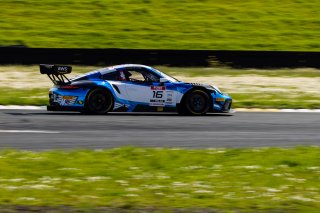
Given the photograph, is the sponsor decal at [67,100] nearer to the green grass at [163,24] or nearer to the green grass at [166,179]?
the green grass at [166,179]

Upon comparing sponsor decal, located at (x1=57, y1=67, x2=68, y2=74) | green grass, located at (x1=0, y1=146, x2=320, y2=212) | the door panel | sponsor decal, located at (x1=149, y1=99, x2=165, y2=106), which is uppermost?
sponsor decal, located at (x1=57, y1=67, x2=68, y2=74)

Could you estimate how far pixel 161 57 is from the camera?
24000 mm

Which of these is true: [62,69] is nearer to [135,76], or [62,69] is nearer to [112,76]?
[112,76]

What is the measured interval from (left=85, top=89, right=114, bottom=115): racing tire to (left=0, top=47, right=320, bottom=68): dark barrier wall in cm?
750

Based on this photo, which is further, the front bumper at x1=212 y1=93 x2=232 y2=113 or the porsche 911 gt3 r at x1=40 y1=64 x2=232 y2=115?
the front bumper at x1=212 y1=93 x2=232 y2=113

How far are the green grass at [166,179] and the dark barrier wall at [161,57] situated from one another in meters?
13.1

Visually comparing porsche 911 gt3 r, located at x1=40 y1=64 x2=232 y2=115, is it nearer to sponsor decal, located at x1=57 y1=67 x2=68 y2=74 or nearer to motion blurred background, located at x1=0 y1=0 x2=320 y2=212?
sponsor decal, located at x1=57 y1=67 x2=68 y2=74

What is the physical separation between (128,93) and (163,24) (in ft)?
47.8

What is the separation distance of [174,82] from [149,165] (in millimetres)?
7196

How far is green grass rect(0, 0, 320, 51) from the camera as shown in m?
28.1

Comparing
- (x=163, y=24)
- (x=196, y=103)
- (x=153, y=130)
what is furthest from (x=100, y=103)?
(x=163, y=24)

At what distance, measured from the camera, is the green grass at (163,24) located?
92.1 feet

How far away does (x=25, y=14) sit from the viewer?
Result: 31.4 metres

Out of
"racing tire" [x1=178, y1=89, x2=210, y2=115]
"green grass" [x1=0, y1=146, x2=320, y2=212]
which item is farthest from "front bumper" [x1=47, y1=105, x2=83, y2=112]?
"green grass" [x1=0, y1=146, x2=320, y2=212]
